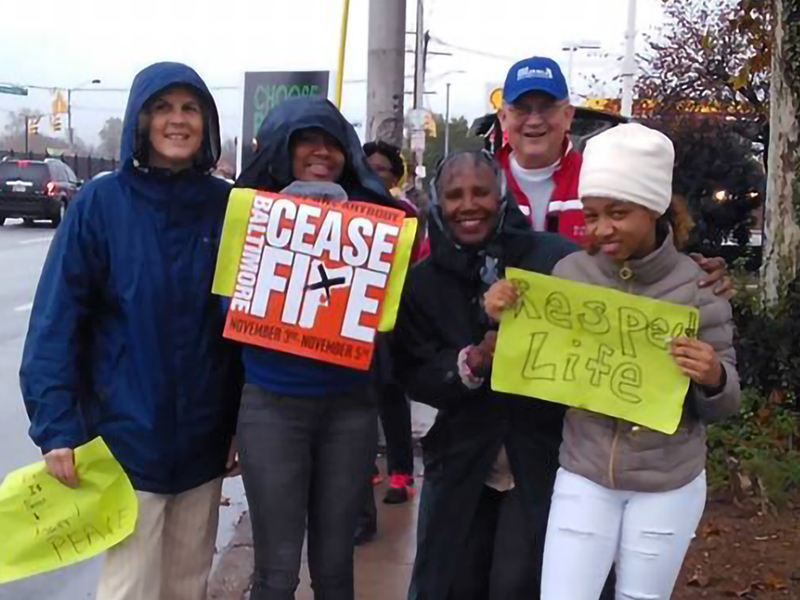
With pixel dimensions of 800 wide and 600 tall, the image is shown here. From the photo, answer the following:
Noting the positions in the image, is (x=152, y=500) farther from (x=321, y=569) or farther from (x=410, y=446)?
(x=410, y=446)

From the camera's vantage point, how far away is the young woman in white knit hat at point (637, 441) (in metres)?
2.98

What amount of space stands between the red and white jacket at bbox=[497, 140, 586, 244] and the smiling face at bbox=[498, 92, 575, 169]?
5cm

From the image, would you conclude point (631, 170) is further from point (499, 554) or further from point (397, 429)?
point (397, 429)

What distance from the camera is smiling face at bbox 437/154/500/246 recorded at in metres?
3.37

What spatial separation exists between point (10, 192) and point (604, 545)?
28574mm

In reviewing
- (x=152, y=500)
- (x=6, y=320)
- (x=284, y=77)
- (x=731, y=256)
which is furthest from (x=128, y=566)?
(x=731, y=256)

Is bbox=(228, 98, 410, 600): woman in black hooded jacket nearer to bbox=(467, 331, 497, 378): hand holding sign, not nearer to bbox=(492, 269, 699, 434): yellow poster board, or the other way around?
bbox=(467, 331, 497, 378): hand holding sign

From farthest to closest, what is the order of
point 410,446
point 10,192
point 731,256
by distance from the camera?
point 10,192 → point 731,256 → point 410,446

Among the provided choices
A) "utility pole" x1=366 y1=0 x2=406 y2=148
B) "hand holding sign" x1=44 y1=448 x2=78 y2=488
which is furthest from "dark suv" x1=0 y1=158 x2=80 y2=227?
"hand holding sign" x1=44 y1=448 x2=78 y2=488

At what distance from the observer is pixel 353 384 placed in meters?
3.46

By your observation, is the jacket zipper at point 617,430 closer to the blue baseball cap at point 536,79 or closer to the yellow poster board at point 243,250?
the yellow poster board at point 243,250

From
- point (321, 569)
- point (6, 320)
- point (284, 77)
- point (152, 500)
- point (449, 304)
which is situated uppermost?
point (284, 77)

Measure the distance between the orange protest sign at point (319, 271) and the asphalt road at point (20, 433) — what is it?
2.39 meters

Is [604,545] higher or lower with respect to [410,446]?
higher
